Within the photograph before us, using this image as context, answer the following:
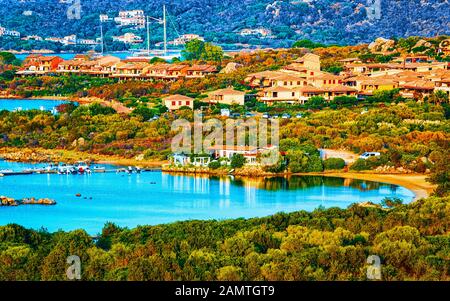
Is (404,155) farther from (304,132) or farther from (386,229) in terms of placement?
(386,229)

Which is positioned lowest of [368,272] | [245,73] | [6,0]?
[368,272]

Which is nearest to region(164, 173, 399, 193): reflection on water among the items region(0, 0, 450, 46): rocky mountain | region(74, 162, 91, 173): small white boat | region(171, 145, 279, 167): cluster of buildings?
region(171, 145, 279, 167): cluster of buildings

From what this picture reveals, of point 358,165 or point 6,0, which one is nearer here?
point 358,165

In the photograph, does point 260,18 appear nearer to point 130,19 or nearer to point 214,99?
point 130,19

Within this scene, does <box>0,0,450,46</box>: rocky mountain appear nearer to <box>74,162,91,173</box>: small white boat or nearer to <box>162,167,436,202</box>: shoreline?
<box>162,167,436,202</box>: shoreline

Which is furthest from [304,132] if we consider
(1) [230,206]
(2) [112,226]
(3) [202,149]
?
(2) [112,226]

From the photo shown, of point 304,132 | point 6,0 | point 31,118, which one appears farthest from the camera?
point 6,0

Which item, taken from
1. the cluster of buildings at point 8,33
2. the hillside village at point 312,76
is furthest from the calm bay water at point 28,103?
the cluster of buildings at point 8,33
